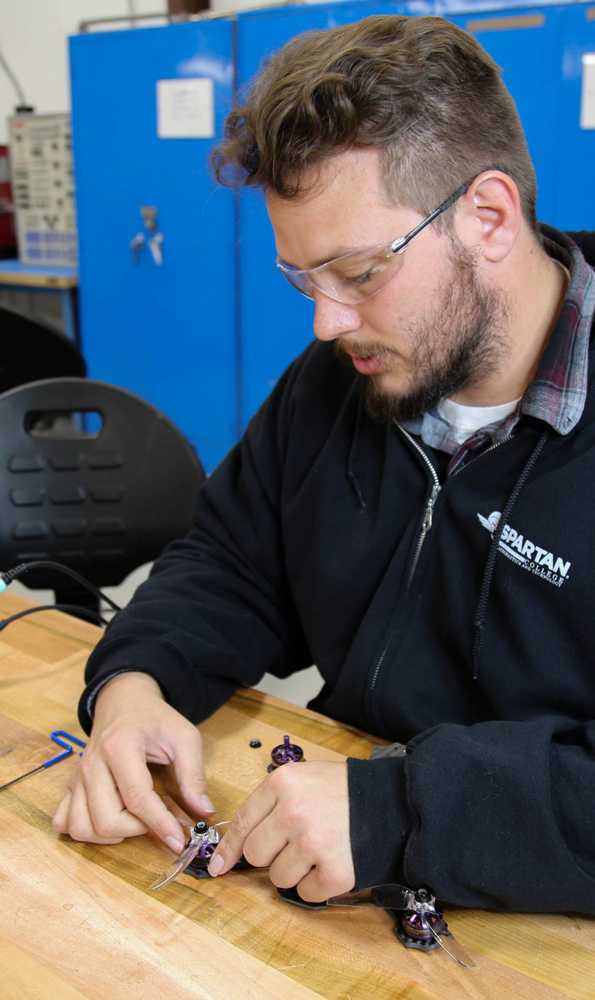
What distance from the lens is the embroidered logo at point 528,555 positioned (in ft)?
2.95

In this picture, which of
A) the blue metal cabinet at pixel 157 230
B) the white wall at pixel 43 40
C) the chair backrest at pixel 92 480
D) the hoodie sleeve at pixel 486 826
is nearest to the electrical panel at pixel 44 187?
the blue metal cabinet at pixel 157 230

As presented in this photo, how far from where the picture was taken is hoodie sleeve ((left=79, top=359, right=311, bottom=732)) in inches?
40.2

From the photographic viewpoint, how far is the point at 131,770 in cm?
86

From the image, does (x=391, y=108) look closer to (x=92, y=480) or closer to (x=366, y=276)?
(x=366, y=276)

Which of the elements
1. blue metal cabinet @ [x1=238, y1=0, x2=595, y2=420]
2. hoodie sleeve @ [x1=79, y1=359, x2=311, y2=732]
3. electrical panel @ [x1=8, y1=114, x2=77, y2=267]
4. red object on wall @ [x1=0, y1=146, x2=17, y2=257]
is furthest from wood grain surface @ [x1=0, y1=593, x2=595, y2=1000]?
red object on wall @ [x1=0, y1=146, x2=17, y2=257]

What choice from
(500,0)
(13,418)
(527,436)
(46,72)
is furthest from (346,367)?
(46,72)

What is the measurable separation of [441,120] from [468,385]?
28 cm

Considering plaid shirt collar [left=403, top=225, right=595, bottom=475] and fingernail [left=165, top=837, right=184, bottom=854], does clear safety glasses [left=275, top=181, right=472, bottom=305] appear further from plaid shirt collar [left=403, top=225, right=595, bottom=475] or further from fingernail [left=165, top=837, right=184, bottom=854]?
fingernail [left=165, top=837, right=184, bottom=854]

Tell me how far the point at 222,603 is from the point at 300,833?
18.1 inches

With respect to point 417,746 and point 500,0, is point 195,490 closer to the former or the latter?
point 417,746

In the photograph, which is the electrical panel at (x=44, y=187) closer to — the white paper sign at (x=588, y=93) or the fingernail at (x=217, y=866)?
the white paper sign at (x=588, y=93)

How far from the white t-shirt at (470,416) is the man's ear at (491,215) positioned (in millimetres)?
161

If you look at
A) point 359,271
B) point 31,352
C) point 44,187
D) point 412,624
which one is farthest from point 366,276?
point 44,187

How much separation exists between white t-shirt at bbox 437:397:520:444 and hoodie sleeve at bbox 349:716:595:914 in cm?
39
